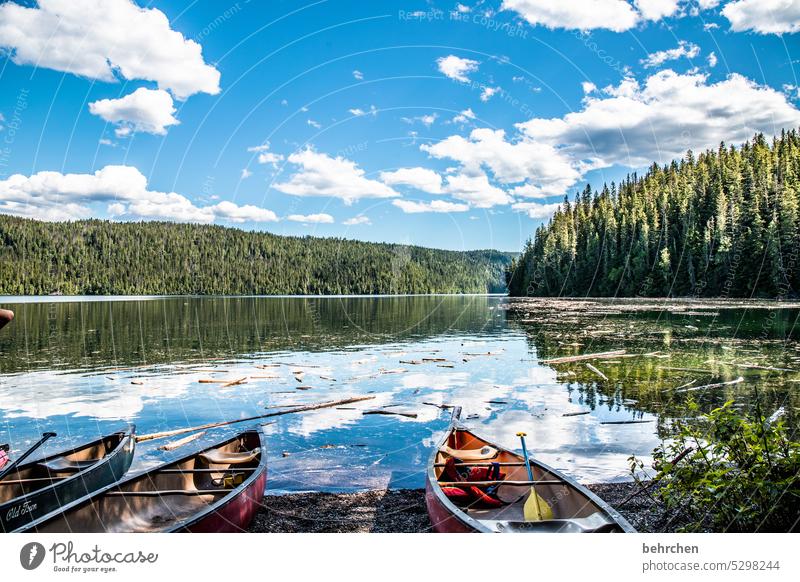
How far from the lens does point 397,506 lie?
9.31m

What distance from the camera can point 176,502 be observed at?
336 inches

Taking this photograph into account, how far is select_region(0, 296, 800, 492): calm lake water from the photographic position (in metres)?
12.7

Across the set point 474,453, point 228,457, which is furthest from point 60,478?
point 474,453

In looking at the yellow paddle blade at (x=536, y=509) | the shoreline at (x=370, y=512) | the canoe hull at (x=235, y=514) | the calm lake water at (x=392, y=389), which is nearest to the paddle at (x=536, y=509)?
the yellow paddle blade at (x=536, y=509)

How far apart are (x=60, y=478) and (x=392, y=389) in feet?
40.6

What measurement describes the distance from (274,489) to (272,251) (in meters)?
191
